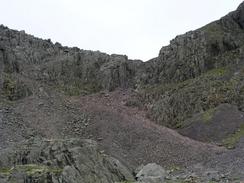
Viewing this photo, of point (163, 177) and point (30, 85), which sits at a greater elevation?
point (30, 85)

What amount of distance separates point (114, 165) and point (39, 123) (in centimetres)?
2050

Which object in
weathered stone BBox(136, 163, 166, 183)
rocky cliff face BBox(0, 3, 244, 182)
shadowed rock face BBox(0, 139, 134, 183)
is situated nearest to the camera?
shadowed rock face BBox(0, 139, 134, 183)

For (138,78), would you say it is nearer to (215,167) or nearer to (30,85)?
(30,85)

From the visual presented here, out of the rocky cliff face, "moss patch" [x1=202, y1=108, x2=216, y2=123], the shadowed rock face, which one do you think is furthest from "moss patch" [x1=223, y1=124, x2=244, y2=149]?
the shadowed rock face

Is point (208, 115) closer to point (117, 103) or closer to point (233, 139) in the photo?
point (233, 139)

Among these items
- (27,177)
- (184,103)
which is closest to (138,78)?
(184,103)

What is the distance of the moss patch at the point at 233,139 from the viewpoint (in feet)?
193

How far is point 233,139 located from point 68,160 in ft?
95.4

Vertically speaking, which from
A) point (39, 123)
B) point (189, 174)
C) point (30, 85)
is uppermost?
point (30, 85)

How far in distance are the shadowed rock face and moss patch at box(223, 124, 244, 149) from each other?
71.1 ft

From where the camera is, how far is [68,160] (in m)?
37.3

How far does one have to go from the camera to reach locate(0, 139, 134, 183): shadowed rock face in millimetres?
34812

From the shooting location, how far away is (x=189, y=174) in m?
45.4

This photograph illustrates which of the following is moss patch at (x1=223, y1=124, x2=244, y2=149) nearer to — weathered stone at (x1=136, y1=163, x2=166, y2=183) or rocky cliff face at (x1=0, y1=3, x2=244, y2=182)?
rocky cliff face at (x1=0, y1=3, x2=244, y2=182)
